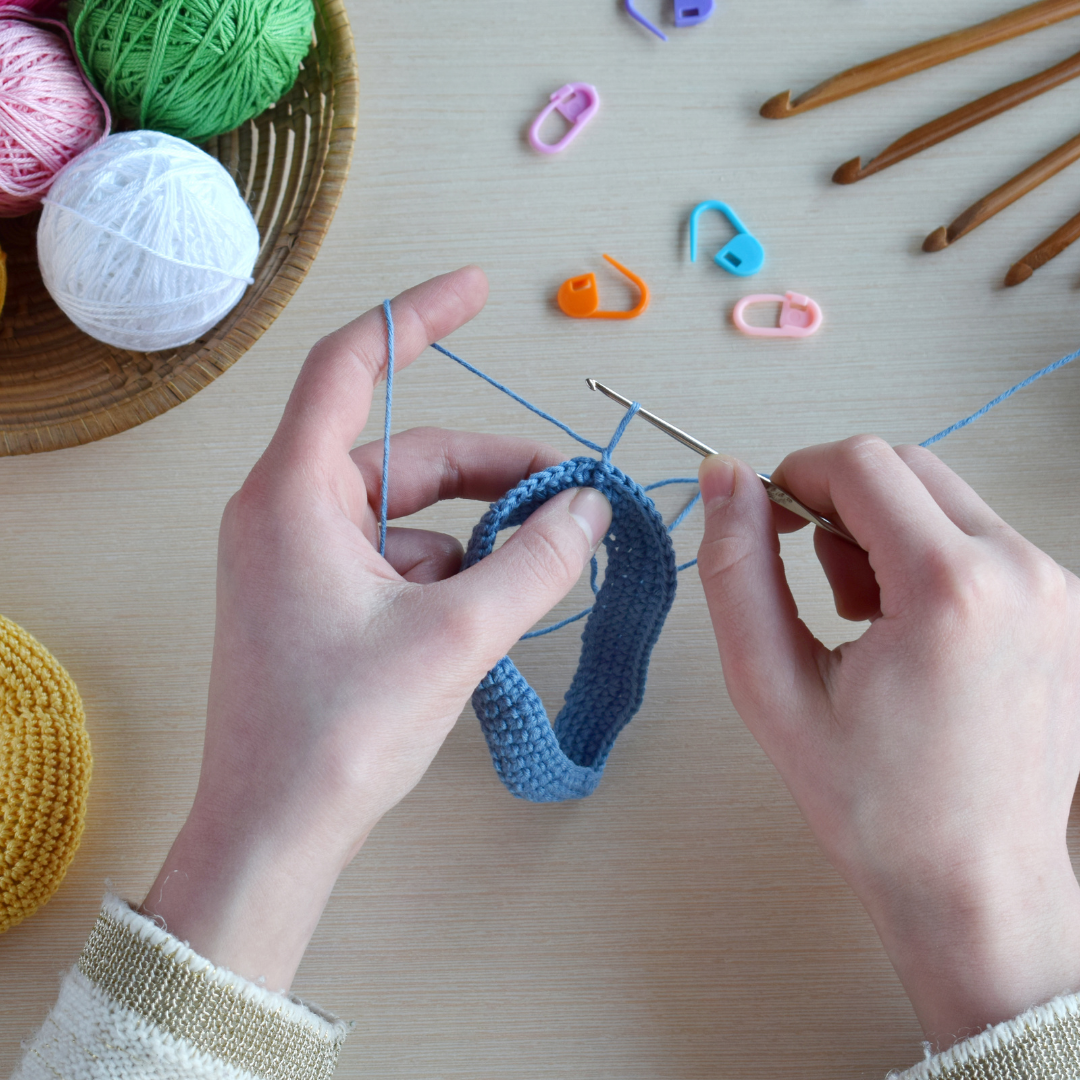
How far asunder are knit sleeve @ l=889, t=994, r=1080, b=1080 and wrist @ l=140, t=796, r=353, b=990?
0.39 meters

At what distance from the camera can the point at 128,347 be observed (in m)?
0.76

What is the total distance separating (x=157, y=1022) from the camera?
1.70 ft

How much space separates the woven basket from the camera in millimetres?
756

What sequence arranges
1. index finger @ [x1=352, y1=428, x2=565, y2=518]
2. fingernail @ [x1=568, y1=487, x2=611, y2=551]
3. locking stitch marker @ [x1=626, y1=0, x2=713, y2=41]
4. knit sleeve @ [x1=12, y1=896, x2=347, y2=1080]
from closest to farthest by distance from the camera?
knit sleeve @ [x1=12, y1=896, x2=347, y2=1080]
fingernail @ [x1=568, y1=487, x2=611, y2=551]
index finger @ [x1=352, y1=428, x2=565, y2=518]
locking stitch marker @ [x1=626, y1=0, x2=713, y2=41]

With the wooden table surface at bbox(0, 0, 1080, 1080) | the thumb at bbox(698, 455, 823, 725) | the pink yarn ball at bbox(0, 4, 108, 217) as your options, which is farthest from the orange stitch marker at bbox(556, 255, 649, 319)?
the pink yarn ball at bbox(0, 4, 108, 217)

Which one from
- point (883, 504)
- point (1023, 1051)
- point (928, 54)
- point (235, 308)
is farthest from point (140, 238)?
point (1023, 1051)

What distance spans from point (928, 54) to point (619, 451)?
0.45m

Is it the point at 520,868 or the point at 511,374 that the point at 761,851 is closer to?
the point at 520,868

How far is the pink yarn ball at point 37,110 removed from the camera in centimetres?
72

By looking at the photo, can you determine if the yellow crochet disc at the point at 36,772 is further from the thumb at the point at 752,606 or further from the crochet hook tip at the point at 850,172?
the crochet hook tip at the point at 850,172

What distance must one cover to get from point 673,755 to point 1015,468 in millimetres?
386

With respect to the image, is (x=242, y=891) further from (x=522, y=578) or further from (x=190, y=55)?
(x=190, y=55)

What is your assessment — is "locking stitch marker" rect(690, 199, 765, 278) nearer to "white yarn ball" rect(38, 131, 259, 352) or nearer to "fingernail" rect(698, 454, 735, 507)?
"fingernail" rect(698, 454, 735, 507)

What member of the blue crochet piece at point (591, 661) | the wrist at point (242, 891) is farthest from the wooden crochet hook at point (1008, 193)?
the wrist at point (242, 891)
